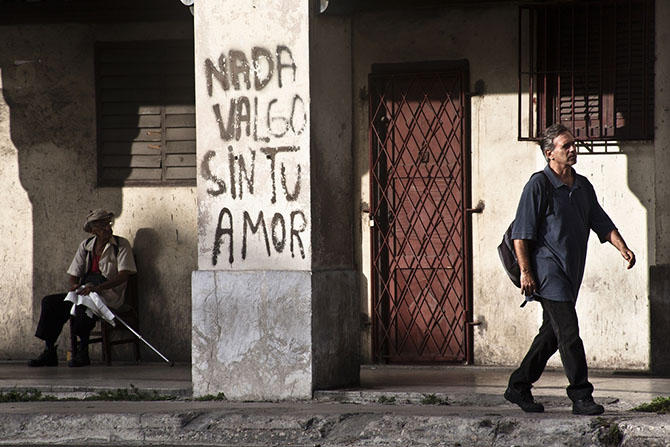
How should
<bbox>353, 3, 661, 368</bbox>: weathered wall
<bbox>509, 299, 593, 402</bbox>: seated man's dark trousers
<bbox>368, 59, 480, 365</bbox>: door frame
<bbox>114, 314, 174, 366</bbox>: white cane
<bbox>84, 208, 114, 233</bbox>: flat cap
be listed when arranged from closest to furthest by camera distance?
<bbox>509, 299, 593, 402</bbox>: seated man's dark trousers
<bbox>353, 3, 661, 368</bbox>: weathered wall
<bbox>368, 59, 480, 365</bbox>: door frame
<bbox>114, 314, 174, 366</bbox>: white cane
<bbox>84, 208, 114, 233</bbox>: flat cap

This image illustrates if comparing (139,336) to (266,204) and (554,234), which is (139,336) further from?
(554,234)

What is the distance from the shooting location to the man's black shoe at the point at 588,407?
25.3 ft

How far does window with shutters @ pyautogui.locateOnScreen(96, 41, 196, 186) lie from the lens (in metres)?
11.7

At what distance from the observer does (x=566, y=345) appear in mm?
7656

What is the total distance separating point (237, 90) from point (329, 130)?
28.3 inches

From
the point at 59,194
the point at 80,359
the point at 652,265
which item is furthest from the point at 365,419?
the point at 59,194

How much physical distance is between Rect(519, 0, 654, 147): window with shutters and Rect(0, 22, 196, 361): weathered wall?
10.4ft

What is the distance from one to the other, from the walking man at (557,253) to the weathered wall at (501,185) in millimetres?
2459

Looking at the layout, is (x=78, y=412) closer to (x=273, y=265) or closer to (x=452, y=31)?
(x=273, y=265)

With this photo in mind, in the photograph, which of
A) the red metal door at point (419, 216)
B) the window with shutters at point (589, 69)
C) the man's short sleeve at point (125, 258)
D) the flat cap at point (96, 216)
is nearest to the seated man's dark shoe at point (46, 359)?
the man's short sleeve at point (125, 258)

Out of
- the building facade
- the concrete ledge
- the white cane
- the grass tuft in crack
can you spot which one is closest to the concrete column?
the building facade

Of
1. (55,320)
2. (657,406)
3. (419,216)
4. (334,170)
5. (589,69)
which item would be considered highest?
(589,69)

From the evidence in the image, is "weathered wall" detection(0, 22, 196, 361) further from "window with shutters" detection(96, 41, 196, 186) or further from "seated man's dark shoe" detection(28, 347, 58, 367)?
"seated man's dark shoe" detection(28, 347, 58, 367)

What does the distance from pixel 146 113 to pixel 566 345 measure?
553cm
